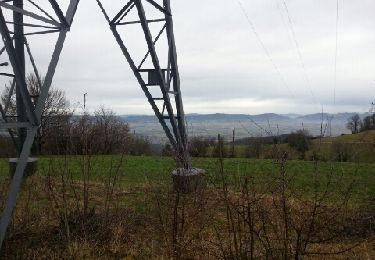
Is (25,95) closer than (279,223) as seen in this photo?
No

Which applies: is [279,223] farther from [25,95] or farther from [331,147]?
[25,95]

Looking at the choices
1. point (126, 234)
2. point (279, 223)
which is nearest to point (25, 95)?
point (126, 234)

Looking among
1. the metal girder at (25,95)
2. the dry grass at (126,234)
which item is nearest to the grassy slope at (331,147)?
the dry grass at (126,234)

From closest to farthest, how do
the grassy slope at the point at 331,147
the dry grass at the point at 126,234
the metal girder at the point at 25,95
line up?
the grassy slope at the point at 331,147 < the metal girder at the point at 25,95 < the dry grass at the point at 126,234

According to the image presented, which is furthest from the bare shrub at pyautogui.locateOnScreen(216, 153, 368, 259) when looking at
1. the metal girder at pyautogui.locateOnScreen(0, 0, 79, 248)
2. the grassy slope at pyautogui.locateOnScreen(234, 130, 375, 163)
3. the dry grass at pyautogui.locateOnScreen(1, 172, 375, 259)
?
the metal girder at pyautogui.locateOnScreen(0, 0, 79, 248)

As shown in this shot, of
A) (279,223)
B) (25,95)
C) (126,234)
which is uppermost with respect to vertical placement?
(25,95)

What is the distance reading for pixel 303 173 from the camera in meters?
18.8

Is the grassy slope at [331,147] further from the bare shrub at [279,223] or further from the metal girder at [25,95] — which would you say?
the metal girder at [25,95]

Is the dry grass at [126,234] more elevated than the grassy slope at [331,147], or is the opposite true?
the grassy slope at [331,147]

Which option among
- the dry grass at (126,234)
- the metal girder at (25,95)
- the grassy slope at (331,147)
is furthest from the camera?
the dry grass at (126,234)

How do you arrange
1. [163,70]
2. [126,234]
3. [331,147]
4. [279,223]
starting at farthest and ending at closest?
[163,70] < [126,234] < [331,147] < [279,223]

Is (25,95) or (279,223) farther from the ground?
(25,95)

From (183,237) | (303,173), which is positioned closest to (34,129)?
(183,237)

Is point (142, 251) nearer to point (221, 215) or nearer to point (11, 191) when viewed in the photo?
point (11, 191)
